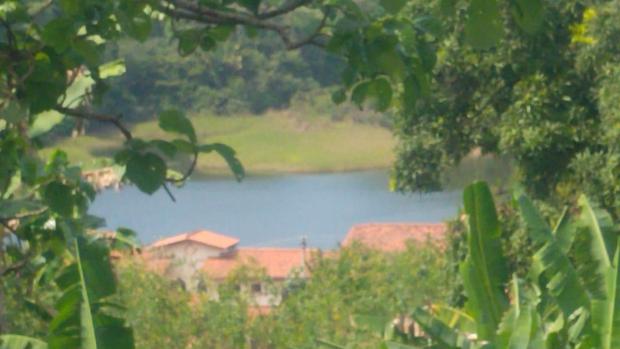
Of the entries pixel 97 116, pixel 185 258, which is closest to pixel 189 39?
pixel 97 116

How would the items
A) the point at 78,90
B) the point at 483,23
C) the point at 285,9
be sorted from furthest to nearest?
the point at 78,90
the point at 285,9
the point at 483,23

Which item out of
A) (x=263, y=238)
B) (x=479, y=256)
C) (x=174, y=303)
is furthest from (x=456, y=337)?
(x=263, y=238)

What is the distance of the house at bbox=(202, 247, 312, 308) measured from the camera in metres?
12.4

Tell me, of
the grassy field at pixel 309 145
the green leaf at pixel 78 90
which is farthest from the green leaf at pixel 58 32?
the grassy field at pixel 309 145

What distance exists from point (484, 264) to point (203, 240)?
9907 mm

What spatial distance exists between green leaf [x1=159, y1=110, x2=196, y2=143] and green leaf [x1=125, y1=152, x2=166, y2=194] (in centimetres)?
8

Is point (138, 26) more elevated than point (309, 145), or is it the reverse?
point (309, 145)

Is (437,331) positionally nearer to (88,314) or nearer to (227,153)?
(227,153)

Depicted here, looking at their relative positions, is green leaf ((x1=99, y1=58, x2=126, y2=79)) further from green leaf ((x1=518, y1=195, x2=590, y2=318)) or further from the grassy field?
the grassy field

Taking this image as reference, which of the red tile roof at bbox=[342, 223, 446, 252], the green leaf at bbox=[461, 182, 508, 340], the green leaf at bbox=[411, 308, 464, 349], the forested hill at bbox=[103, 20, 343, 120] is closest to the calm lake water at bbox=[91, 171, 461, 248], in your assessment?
the red tile roof at bbox=[342, 223, 446, 252]

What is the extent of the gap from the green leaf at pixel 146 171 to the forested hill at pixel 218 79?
144cm

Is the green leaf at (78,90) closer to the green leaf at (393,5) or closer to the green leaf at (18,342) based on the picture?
the green leaf at (18,342)

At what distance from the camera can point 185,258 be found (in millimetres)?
13047

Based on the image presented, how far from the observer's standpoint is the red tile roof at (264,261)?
13.3m
